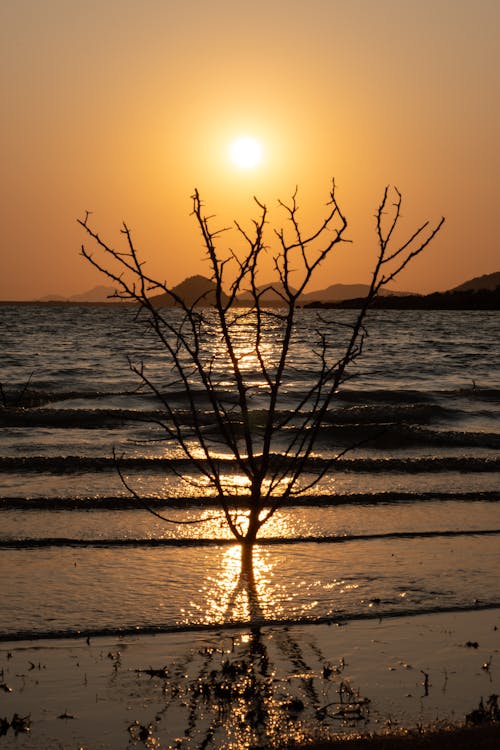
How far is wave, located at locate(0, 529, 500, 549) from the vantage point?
876cm

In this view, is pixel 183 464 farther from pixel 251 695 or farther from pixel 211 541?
pixel 251 695

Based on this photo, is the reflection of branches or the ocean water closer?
the reflection of branches

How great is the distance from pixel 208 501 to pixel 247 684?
19.4ft

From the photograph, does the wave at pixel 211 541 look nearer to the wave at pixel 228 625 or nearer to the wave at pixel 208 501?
the wave at pixel 208 501

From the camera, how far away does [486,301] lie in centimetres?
15738

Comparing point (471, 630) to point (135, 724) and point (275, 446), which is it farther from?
point (275, 446)

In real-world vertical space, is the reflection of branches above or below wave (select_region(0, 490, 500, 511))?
above

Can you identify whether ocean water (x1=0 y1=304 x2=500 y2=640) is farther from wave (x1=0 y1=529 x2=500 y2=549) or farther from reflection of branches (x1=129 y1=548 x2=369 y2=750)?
reflection of branches (x1=129 y1=548 x2=369 y2=750)

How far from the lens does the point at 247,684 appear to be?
17.2ft

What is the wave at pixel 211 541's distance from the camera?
8.76 meters

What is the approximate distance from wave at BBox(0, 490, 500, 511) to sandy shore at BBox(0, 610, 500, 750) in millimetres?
4445

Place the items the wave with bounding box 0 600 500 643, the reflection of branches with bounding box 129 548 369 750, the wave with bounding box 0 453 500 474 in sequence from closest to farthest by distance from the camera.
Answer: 1. the reflection of branches with bounding box 129 548 369 750
2. the wave with bounding box 0 600 500 643
3. the wave with bounding box 0 453 500 474

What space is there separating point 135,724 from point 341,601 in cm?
250

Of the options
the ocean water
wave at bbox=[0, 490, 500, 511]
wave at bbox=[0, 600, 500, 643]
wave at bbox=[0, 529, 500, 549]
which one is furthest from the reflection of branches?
wave at bbox=[0, 490, 500, 511]
